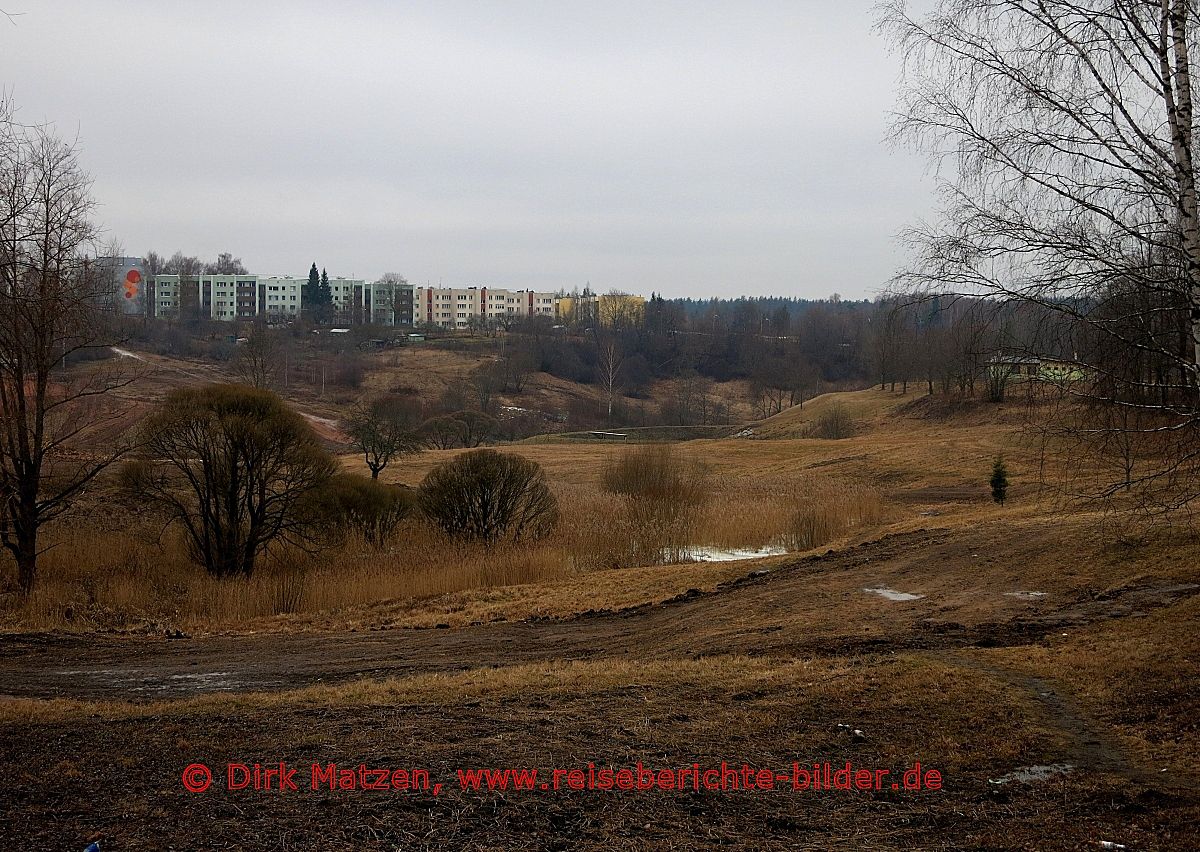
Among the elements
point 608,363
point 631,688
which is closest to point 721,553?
point 631,688

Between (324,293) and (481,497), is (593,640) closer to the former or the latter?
(481,497)

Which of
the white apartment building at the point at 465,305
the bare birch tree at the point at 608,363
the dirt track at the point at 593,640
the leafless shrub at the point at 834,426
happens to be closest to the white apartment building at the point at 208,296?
the white apartment building at the point at 465,305

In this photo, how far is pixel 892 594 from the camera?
12.8 m

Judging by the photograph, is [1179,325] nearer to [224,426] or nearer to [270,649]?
[270,649]

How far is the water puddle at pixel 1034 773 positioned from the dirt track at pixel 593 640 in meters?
3.57

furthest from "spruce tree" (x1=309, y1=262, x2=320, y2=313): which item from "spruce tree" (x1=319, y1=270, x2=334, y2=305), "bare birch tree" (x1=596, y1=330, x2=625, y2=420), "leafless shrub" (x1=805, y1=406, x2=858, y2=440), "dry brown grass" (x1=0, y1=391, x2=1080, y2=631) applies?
"dry brown grass" (x1=0, y1=391, x2=1080, y2=631)

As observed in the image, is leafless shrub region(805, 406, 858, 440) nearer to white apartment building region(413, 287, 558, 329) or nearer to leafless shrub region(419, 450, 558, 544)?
leafless shrub region(419, 450, 558, 544)

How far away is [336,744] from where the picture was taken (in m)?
5.96

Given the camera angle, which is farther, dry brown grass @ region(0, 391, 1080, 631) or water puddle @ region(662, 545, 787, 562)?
water puddle @ region(662, 545, 787, 562)

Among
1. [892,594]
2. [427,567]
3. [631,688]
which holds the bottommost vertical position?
[427,567]

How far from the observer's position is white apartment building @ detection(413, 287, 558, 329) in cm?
17138

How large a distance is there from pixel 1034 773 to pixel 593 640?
677 centimetres

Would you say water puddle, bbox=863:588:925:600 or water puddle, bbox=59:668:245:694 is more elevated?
water puddle, bbox=863:588:925:600

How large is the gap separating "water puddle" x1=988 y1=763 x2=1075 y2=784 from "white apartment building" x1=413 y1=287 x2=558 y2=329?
160839 mm
